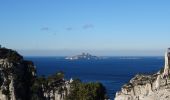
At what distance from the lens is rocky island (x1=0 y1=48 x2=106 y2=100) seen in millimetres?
114125

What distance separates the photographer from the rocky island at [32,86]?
11412 centimetres

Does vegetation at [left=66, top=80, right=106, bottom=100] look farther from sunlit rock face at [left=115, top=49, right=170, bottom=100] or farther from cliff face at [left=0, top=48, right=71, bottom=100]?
sunlit rock face at [left=115, top=49, right=170, bottom=100]

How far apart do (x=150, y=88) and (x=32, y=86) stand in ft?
138

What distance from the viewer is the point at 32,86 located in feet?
411

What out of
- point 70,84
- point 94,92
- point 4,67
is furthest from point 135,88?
point 4,67

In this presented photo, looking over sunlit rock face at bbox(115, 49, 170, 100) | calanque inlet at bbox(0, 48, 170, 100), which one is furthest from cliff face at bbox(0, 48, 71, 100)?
sunlit rock face at bbox(115, 49, 170, 100)

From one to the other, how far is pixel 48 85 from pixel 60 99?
18.3 feet

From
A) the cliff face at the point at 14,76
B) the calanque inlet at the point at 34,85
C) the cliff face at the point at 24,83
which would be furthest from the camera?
the cliff face at the point at 24,83

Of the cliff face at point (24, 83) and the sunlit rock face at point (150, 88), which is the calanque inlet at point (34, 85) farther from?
the sunlit rock face at point (150, 88)

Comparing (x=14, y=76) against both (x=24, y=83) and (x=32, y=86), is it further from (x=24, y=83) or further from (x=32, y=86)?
(x=32, y=86)

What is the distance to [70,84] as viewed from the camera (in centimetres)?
12600

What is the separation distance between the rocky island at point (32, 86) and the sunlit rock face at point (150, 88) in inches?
538

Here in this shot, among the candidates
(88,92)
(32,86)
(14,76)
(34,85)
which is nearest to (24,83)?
(32,86)

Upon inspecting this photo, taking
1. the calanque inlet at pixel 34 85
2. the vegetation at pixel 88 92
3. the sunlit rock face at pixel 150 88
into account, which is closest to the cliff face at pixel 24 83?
the calanque inlet at pixel 34 85
